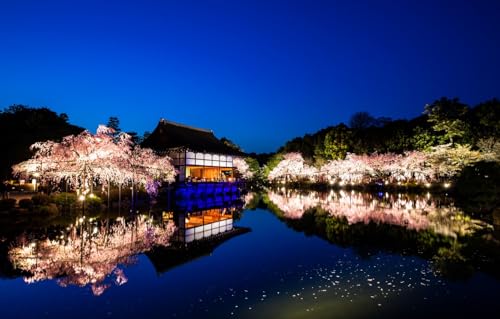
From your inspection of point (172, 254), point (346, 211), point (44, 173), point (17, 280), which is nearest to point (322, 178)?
point (346, 211)

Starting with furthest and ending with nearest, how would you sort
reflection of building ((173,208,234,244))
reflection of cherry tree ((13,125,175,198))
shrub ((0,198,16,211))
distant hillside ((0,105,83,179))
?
distant hillside ((0,105,83,179)) → reflection of cherry tree ((13,125,175,198)) → shrub ((0,198,16,211)) → reflection of building ((173,208,234,244))

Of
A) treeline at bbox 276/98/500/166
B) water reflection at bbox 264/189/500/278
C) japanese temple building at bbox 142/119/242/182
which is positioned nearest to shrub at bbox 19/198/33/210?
water reflection at bbox 264/189/500/278

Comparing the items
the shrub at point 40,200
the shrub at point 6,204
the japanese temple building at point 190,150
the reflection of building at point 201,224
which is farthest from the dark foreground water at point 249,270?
the japanese temple building at point 190,150

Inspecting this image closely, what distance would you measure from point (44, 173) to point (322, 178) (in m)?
39.9

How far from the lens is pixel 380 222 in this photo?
18812mm

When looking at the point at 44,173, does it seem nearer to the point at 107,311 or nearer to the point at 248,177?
the point at 107,311

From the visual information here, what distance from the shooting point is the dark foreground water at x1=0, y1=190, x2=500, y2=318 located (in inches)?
299

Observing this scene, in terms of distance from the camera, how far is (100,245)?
43.3ft

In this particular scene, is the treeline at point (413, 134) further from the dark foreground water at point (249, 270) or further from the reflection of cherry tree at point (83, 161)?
the reflection of cherry tree at point (83, 161)

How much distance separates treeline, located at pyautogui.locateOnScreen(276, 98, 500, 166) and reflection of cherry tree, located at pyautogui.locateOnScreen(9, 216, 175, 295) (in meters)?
23.6

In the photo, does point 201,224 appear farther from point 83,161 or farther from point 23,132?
point 23,132

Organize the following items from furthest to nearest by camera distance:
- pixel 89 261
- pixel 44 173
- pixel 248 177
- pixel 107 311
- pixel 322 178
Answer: pixel 248 177
pixel 322 178
pixel 44 173
pixel 89 261
pixel 107 311

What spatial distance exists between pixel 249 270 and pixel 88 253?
5.52 metres

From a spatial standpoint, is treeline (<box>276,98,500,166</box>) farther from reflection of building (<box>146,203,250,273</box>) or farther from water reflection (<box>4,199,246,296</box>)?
water reflection (<box>4,199,246,296</box>)
